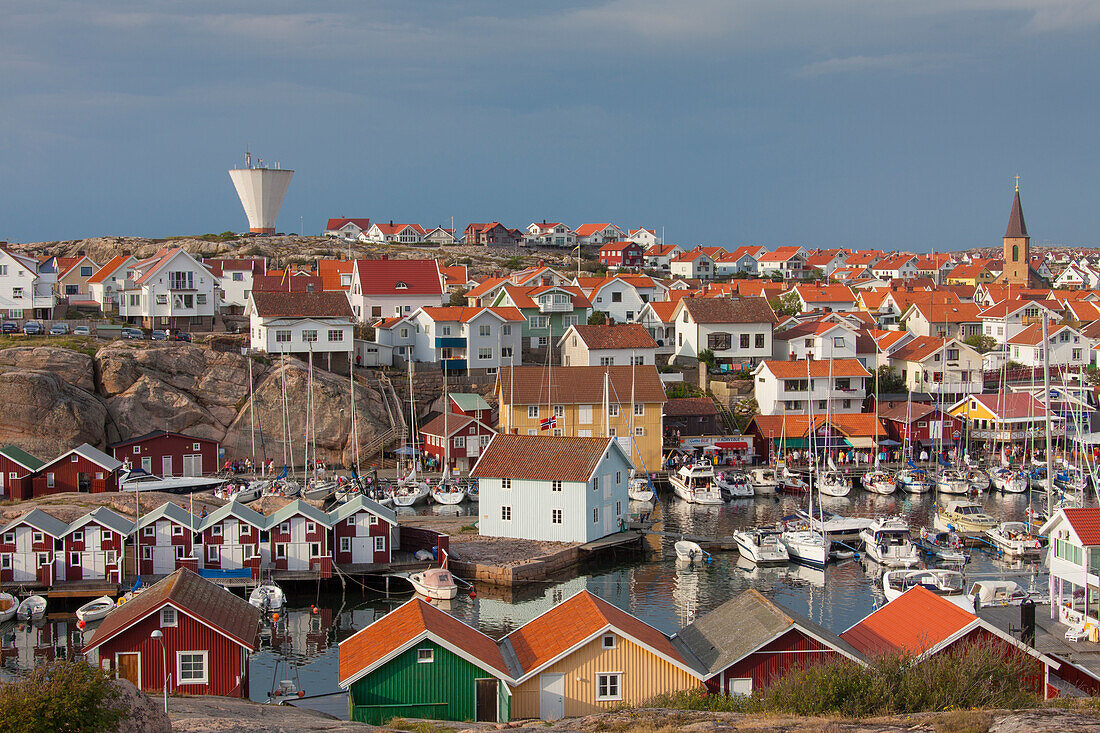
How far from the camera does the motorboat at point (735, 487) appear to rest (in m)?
51.0

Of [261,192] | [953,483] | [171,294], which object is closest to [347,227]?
[261,192]

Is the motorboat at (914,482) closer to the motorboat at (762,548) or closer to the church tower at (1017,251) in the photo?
the motorboat at (762,548)

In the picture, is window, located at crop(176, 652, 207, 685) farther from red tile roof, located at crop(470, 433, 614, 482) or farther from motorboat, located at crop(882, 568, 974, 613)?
motorboat, located at crop(882, 568, 974, 613)

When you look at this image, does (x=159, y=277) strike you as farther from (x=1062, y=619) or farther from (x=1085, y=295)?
(x=1085, y=295)

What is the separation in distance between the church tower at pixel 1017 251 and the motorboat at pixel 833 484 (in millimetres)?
77887

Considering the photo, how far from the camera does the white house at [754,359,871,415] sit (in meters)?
60.2

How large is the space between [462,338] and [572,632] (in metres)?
41.8

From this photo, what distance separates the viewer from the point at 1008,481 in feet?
169

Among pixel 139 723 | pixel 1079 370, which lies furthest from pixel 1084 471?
pixel 139 723

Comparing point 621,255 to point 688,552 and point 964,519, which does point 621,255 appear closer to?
point 964,519

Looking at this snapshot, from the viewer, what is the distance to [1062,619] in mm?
27109

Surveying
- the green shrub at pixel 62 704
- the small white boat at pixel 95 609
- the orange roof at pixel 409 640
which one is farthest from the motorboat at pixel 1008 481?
the green shrub at pixel 62 704

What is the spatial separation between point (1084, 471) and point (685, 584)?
27.1 metres

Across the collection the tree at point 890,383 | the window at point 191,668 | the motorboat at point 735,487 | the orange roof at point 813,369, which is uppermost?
the orange roof at point 813,369
